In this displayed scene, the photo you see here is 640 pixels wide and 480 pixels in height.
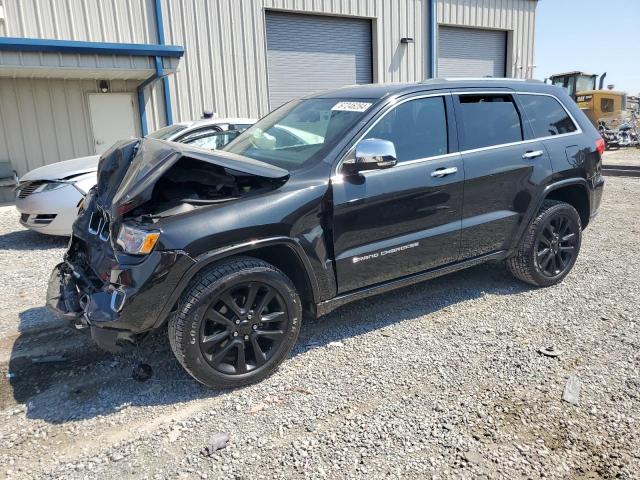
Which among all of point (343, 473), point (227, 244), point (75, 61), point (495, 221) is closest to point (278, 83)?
point (75, 61)

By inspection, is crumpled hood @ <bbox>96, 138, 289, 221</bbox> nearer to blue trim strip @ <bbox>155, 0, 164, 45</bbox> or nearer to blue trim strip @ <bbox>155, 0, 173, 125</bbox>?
blue trim strip @ <bbox>155, 0, 173, 125</bbox>

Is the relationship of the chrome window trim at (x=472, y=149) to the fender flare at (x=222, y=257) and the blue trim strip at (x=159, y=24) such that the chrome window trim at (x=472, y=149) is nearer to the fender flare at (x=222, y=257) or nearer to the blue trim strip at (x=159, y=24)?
the fender flare at (x=222, y=257)

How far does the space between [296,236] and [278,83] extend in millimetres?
11830

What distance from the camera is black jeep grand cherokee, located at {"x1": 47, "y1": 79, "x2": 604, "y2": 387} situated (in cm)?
293

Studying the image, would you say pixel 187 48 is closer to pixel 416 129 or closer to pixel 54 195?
pixel 54 195

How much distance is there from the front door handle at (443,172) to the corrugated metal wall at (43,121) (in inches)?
407

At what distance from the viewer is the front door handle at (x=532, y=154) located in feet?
14.1

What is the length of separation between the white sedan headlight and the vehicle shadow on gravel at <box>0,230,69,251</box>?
4451 mm

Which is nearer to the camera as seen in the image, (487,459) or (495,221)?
(487,459)

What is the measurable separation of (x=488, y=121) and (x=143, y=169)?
2.80m

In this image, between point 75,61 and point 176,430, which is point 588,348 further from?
point 75,61

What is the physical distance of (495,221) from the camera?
4.23 m

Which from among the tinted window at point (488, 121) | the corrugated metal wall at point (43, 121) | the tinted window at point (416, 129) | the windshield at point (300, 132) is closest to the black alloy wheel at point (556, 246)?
the tinted window at point (488, 121)

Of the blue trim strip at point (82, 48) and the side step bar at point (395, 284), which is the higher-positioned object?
the blue trim strip at point (82, 48)
